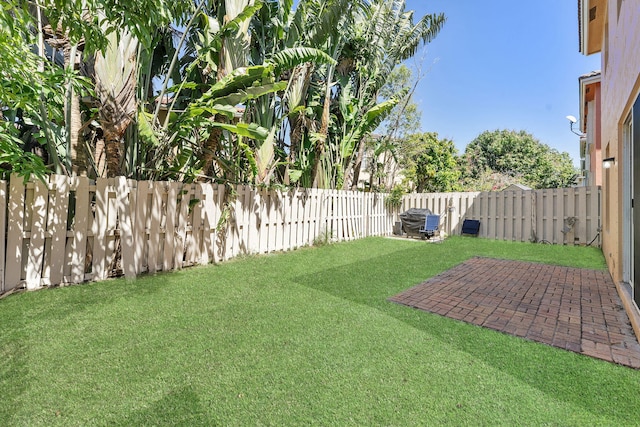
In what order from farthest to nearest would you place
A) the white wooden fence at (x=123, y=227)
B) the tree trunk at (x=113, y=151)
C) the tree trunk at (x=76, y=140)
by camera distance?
1. the tree trunk at (x=76, y=140)
2. the tree trunk at (x=113, y=151)
3. the white wooden fence at (x=123, y=227)

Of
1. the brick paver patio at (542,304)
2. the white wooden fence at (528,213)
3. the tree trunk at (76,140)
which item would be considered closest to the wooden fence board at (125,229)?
the tree trunk at (76,140)

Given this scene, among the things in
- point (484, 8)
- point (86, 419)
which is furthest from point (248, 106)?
point (484, 8)

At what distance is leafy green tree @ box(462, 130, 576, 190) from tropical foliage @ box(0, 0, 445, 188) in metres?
23.0

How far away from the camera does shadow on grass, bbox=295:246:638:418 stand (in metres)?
2.17

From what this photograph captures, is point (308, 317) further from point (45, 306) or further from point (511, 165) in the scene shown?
point (511, 165)

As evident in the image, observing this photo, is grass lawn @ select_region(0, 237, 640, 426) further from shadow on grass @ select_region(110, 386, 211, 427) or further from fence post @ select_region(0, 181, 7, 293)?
fence post @ select_region(0, 181, 7, 293)

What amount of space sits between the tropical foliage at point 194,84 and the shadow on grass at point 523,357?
11.8 feet

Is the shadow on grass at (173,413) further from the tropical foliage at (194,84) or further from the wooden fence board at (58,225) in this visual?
the wooden fence board at (58,225)

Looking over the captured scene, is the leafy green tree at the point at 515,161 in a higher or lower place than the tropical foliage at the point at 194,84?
higher

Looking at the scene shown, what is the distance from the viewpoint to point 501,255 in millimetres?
7898

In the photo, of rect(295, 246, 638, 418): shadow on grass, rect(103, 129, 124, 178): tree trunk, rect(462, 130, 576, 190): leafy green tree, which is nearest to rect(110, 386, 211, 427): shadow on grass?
rect(295, 246, 638, 418): shadow on grass

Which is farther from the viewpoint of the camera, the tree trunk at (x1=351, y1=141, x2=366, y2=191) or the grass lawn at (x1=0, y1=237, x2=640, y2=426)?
the tree trunk at (x1=351, y1=141, x2=366, y2=191)

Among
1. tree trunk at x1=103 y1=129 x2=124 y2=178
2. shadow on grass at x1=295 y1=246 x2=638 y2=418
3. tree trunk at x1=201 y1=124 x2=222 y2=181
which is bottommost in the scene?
shadow on grass at x1=295 y1=246 x2=638 y2=418

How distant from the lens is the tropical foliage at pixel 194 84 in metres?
3.31
